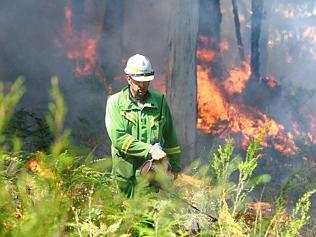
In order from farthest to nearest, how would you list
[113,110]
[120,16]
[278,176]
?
[120,16], [278,176], [113,110]

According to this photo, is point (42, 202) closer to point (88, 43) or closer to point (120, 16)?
point (88, 43)

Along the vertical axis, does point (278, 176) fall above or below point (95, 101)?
below

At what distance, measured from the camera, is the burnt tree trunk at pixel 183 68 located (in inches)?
314

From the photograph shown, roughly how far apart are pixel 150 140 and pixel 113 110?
1.01 ft

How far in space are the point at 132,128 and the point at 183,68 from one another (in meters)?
4.98

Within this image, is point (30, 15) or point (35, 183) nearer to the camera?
point (35, 183)

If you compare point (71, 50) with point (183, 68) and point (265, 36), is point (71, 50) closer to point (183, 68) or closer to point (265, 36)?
point (183, 68)

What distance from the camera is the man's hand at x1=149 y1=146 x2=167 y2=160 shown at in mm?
3078

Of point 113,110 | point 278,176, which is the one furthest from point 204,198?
point 278,176

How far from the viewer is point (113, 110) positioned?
3.30 meters

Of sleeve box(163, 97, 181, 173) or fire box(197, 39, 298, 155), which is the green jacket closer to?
sleeve box(163, 97, 181, 173)

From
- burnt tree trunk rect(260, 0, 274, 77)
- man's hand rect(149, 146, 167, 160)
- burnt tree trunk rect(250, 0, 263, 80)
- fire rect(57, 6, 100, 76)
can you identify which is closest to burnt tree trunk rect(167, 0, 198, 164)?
fire rect(57, 6, 100, 76)

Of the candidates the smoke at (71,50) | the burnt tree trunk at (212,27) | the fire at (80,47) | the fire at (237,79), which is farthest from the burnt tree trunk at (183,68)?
the burnt tree trunk at (212,27)

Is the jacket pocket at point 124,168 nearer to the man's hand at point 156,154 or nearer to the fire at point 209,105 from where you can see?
the man's hand at point 156,154
